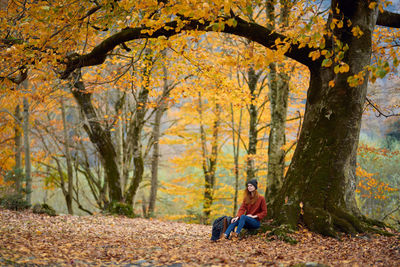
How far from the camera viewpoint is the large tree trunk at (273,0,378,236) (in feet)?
18.5

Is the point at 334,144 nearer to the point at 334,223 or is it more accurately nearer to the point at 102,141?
the point at 334,223

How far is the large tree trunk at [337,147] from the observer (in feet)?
18.5

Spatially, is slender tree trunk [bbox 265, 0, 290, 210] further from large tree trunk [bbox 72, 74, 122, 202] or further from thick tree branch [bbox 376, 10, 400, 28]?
large tree trunk [bbox 72, 74, 122, 202]

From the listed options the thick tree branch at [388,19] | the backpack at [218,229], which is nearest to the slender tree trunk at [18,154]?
the backpack at [218,229]

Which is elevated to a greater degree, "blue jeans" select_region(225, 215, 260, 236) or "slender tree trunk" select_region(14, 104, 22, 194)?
"slender tree trunk" select_region(14, 104, 22, 194)

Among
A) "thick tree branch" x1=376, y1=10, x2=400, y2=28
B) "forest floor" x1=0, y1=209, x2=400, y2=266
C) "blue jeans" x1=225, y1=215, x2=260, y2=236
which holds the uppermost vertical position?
"thick tree branch" x1=376, y1=10, x2=400, y2=28

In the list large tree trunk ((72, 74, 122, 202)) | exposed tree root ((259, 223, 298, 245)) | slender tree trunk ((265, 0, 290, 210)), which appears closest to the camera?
exposed tree root ((259, 223, 298, 245))

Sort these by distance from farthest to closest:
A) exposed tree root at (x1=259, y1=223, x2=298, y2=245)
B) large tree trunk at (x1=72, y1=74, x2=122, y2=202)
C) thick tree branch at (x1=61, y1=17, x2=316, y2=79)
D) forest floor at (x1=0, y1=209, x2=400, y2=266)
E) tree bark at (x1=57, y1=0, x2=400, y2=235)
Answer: large tree trunk at (x1=72, y1=74, x2=122, y2=202)
thick tree branch at (x1=61, y1=17, x2=316, y2=79)
tree bark at (x1=57, y1=0, x2=400, y2=235)
exposed tree root at (x1=259, y1=223, x2=298, y2=245)
forest floor at (x1=0, y1=209, x2=400, y2=266)

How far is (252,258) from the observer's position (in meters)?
4.12

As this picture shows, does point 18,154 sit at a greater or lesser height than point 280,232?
greater

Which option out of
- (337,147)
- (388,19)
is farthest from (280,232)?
(388,19)

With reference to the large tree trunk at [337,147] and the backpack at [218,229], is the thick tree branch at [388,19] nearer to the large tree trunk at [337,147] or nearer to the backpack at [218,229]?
the large tree trunk at [337,147]

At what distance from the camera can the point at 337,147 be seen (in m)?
5.66

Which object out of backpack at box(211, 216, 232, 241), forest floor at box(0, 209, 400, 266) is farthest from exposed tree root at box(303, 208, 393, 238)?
backpack at box(211, 216, 232, 241)
